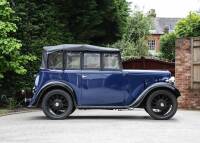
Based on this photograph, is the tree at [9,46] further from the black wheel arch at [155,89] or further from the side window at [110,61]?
the black wheel arch at [155,89]

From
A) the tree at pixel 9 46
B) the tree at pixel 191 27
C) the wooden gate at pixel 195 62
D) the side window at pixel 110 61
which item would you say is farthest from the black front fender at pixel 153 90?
the tree at pixel 191 27

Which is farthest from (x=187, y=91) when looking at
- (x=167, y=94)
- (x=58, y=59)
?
(x=58, y=59)

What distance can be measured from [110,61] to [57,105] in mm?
1958

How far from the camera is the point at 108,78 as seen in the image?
1697 centimetres

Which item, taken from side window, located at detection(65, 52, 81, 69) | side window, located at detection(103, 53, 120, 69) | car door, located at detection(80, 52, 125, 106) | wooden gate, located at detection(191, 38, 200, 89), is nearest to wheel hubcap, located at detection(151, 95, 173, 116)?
car door, located at detection(80, 52, 125, 106)

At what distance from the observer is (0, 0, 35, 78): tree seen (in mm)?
20750

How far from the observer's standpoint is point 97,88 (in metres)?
16.9

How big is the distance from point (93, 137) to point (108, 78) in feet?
16.0

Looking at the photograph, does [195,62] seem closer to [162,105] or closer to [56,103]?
[162,105]

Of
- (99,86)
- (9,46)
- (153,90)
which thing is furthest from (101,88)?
(9,46)

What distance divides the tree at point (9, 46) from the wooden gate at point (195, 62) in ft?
19.0

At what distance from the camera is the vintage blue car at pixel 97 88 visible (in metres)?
16.9

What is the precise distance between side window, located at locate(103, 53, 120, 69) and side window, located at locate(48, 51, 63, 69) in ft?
4.12

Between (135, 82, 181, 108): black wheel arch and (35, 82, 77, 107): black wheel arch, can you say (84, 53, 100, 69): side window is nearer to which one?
(35, 82, 77, 107): black wheel arch
